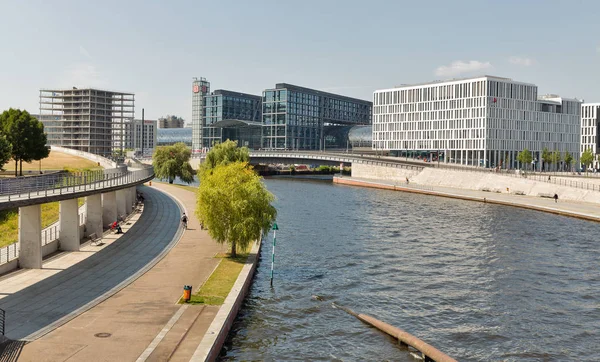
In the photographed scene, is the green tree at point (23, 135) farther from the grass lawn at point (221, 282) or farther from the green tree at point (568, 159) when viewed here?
the green tree at point (568, 159)

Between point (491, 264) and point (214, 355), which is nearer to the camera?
point (214, 355)

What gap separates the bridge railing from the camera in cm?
3425

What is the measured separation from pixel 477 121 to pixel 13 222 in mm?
136619

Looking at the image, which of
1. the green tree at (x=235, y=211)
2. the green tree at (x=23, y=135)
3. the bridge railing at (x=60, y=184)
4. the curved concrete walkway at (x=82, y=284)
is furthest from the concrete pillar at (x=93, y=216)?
the green tree at (x=23, y=135)

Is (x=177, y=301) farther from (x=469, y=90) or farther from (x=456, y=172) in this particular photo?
(x=469, y=90)

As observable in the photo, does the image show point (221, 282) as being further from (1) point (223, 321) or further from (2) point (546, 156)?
(2) point (546, 156)

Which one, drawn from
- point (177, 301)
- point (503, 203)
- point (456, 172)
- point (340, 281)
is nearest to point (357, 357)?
point (177, 301)

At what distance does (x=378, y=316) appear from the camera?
104 ft

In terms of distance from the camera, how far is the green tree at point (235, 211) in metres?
40.3

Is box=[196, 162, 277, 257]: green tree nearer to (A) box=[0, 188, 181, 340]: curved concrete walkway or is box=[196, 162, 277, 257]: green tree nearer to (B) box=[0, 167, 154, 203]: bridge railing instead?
(A) box=[0, 188, 181, 340]: curved concrete walkway

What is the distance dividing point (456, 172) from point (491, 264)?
249 ft

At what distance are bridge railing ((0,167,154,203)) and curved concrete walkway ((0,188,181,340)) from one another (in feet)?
16.3

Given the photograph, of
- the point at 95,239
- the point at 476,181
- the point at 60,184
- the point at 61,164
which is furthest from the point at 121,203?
the point at 476,181

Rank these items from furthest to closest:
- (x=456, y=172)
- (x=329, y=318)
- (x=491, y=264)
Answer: (x=456, y=172) → (x=491, y=264) → (x=329, y=318)
